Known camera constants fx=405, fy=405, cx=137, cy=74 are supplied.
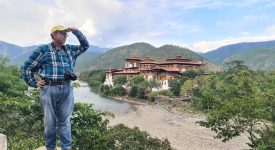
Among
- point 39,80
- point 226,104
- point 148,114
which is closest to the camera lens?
point 39,80

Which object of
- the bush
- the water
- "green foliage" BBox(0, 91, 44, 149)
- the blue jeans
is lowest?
the water

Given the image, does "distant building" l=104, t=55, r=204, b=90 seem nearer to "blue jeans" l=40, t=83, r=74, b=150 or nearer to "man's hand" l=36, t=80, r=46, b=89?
"blue jeans" l=40, t=83, r=74, b=150

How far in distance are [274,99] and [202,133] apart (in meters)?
15.7

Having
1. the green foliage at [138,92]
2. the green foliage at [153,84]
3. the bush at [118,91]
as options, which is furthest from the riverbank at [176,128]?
the bush at [118,91]

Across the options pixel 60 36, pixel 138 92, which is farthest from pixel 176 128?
pixel 60 36

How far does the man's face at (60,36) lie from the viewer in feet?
18.2

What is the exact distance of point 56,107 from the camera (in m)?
5.85

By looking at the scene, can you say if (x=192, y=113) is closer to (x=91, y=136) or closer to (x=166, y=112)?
(x=166, y=112)

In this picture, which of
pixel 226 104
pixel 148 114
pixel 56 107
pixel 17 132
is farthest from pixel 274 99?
pixel 148 114

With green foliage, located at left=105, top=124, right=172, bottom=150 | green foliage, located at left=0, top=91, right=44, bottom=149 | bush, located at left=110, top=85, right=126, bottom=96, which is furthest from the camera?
bush, located at left=110, top=85, right=126, bottom=96

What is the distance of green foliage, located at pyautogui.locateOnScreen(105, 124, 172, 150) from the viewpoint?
11.5 metres

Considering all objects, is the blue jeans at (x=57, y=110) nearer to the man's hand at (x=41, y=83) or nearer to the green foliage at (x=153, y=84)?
the man's hand at (x=41, y=83)

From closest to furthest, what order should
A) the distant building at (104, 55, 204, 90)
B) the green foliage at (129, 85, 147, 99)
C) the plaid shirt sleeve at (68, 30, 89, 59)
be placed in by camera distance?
the plaid shirt sleeve at (68, 30, 89, 59) → the green foliage at (129, 85, 147, 99) → the distant building at (104, 55, 204, 90)

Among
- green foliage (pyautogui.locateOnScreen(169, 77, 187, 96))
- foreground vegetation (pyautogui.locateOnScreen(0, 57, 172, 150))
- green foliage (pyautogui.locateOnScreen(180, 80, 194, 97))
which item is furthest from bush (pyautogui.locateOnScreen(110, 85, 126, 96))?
foreground vegetation (pyautogui.locateOnScreen(0, 57, 172, 150))
